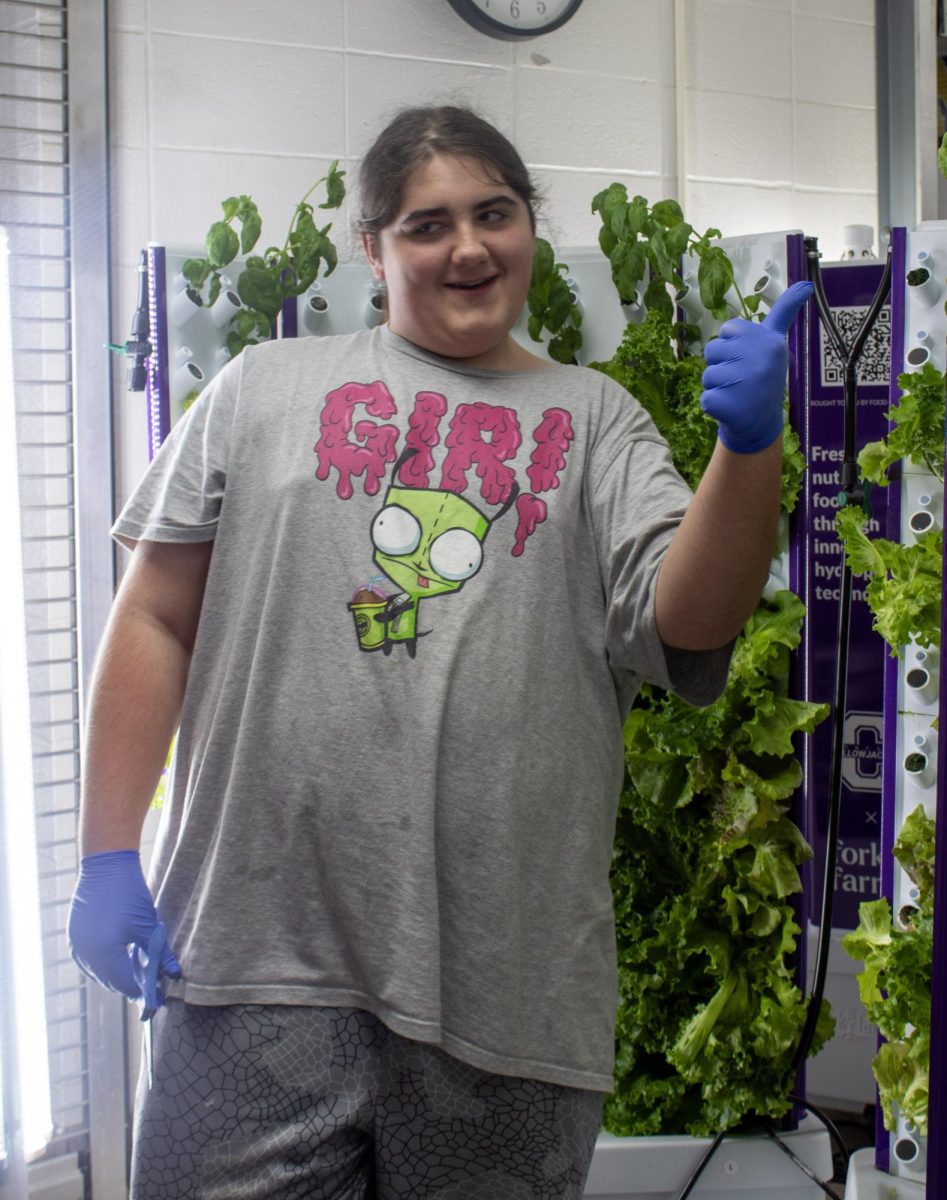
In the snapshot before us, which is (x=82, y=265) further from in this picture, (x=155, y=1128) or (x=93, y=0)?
(x=155, y=1128)

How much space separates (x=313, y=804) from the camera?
1.19 metres

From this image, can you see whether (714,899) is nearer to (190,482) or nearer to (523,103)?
(190,482)

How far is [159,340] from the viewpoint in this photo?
1.85 meters

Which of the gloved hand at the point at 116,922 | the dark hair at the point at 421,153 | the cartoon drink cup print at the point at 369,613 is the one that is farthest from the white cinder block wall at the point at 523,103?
the gloved hand at the point at 116,922

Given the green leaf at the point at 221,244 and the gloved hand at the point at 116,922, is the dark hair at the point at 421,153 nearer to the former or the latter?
the green leaf at the point at 221,244

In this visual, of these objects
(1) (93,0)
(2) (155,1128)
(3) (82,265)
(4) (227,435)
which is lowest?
(2) (155,1128)

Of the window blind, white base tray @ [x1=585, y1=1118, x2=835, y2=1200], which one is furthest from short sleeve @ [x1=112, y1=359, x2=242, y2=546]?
white base tray @ [x1=585, y1=1118, x2=835, y2=1200]

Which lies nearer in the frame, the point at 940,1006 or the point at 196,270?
the point at 940,1006

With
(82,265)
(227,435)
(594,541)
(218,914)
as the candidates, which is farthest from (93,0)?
(218,914)

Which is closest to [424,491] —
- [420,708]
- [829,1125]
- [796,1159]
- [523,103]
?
[420,708]

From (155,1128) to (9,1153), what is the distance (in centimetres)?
100

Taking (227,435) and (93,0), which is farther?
(93,0)

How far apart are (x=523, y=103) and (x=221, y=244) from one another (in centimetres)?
99

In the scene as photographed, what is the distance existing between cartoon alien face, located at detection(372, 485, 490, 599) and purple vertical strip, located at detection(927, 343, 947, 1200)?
43 cm
